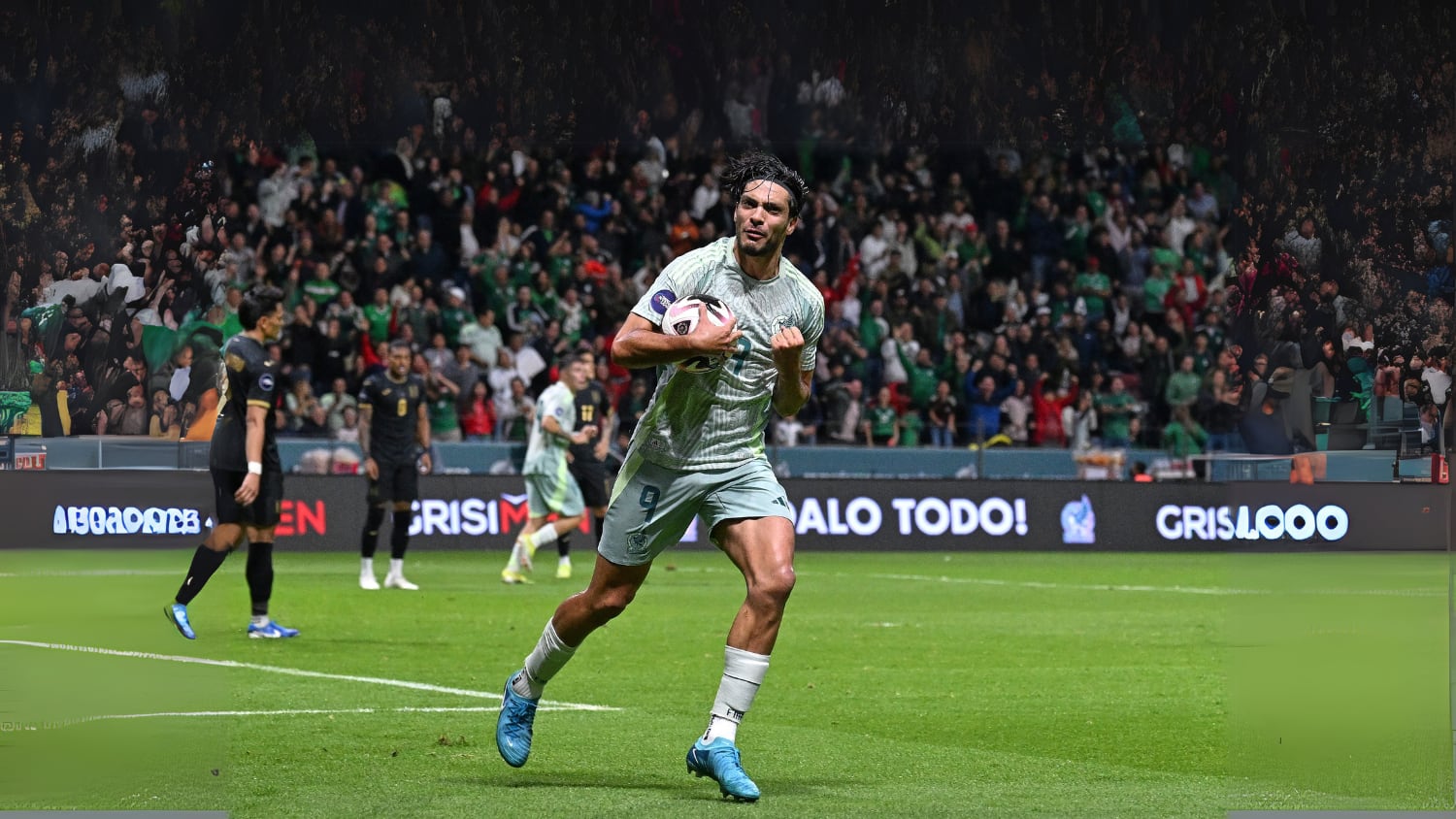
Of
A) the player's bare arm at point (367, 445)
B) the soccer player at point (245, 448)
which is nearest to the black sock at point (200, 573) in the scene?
the soccer player at point (245, 448)

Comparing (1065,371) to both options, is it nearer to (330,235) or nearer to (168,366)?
(330,235)

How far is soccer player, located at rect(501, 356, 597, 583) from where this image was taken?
17875mm

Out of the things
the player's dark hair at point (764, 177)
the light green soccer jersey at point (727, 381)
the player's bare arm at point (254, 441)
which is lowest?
the player's bare arm at point (254, 441)

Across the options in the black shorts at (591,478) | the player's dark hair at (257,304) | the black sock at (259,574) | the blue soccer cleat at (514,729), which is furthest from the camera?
the black shorts at (591,478)

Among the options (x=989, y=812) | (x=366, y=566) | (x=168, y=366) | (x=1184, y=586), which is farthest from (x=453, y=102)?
(x=989, y=812)

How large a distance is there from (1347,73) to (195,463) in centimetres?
663

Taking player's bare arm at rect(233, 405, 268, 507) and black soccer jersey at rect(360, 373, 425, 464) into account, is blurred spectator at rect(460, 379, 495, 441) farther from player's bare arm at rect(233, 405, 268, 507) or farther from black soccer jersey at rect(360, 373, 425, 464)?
player's bare arm at rect(233, 405, 268, 507)

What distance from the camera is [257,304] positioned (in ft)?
38.6

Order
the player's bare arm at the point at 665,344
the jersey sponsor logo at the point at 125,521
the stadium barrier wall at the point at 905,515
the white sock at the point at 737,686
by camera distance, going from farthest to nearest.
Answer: the stadium barrier wall at the point at 905,515, the jersey sponsor logo at the point at 125,521, the white sock at the point at 737,686, the player's bare arm at the point at 665,344

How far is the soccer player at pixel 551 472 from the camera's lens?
704 inches

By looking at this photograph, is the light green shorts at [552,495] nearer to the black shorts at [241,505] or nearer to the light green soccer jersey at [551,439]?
the light green soccer jersey at [551,439]

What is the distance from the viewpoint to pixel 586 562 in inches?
827

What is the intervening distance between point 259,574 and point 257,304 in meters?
1.96

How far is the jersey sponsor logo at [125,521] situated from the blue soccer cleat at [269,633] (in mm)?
973
